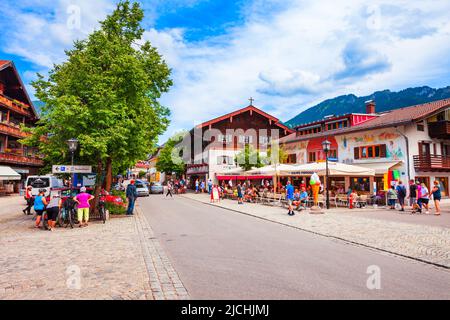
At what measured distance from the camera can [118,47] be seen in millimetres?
15477

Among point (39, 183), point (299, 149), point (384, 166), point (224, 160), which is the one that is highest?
point (299, 149)

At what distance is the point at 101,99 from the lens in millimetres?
14117

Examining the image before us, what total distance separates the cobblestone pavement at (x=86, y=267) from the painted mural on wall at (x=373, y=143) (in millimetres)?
22842

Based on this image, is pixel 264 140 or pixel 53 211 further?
pixel 264 140

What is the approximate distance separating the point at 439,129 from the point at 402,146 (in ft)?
11.2

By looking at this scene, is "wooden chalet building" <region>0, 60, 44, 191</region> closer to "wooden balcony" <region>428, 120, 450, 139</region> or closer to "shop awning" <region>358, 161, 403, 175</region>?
"shop awning" <region>358, 161, 403, 175</region>

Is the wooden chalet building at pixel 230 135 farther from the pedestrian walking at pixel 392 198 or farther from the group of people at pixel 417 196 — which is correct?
the group of people at pixel 417 196

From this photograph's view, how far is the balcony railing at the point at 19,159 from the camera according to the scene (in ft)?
118

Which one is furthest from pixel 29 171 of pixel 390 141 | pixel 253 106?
pixel 390 141

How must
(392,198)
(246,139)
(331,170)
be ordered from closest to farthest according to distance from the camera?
(331,170) < (392,198) < (246,139)

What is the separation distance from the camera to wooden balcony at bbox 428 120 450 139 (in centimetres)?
2686

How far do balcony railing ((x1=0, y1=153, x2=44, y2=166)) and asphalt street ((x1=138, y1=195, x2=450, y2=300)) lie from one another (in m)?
32.8

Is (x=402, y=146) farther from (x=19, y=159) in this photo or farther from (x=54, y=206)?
(x=19, y=159)

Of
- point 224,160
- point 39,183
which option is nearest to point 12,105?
point 39,183
